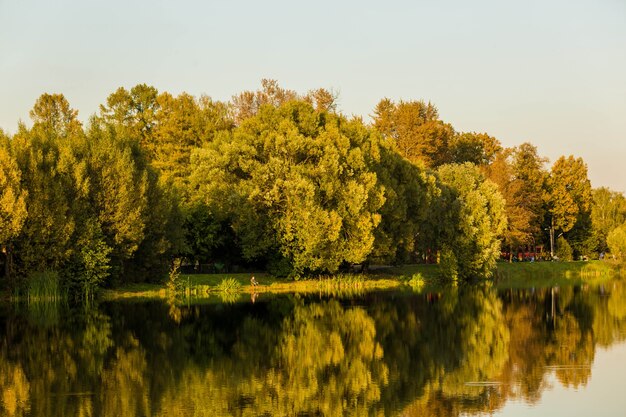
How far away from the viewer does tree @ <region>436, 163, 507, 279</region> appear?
8069 cm

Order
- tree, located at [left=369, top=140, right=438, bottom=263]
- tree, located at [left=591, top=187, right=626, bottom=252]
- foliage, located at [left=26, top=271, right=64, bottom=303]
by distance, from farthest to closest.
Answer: tree, located at [left=591, top=187, right=626, bottom=252]
tree, located at [left=369, top=140, right=438, bottom=263]
foliage, located at [left=26, top=271, right=64, bottom=303]

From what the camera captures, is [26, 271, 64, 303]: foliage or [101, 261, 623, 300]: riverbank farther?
[101, 261, 623, 300]: riverbank

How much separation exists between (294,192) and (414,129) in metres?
45.2

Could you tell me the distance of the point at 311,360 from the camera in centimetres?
3094

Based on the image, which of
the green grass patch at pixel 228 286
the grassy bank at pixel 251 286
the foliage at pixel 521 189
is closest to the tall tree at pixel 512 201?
the foliage at pixel 521 189

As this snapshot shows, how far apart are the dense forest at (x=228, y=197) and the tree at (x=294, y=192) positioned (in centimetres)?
12

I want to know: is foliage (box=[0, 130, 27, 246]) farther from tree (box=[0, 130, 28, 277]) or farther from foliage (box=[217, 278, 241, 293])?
foliage (box=[217, 278, 241, 293])

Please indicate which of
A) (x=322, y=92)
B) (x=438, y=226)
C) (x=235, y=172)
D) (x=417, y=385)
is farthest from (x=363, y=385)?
(x=322, y=92)

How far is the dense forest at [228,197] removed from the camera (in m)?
55.1

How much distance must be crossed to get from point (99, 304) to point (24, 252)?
230 inches

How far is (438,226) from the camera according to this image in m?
81.6

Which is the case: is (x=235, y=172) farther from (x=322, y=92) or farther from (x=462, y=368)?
(x=462, y=368)

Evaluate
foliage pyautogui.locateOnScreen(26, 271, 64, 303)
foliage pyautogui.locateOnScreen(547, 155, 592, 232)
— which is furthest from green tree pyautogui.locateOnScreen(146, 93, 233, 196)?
foliage pyautogui.locateOnScreen(547, 155, 592, 232)

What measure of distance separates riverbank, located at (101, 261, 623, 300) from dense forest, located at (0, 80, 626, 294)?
56.7 inches
